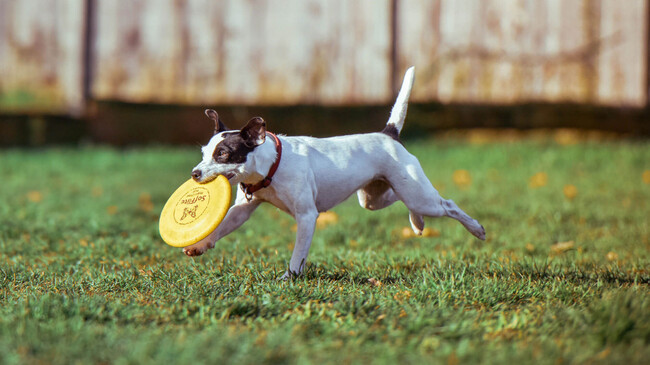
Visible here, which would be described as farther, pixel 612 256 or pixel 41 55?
pixel 41 55

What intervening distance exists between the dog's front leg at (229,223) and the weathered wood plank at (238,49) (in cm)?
541

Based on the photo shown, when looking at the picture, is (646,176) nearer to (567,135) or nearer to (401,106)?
(567,135)

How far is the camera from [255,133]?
3.26 m

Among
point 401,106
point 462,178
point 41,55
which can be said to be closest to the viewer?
point 401,106

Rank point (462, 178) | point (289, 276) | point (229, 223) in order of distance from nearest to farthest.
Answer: point (289, 276) < point (229, 223) < point (462, 178)

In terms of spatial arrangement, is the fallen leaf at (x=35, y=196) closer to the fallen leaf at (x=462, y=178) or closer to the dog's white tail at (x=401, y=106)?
the dog's white tail at (x=401, y=106)

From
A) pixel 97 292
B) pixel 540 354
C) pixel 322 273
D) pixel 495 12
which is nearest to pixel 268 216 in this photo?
pixel 322 273

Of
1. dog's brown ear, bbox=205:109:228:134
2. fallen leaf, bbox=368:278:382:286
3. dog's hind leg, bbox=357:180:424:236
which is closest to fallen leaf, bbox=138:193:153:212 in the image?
dog's hind leg, bbox=357:180:424:236

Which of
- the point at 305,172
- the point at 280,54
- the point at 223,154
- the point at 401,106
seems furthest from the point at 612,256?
the point at 280,54

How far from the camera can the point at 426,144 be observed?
888cm

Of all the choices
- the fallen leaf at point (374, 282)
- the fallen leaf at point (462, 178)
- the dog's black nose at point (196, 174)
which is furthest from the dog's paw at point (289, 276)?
the fallen leaf at point (462, 178)

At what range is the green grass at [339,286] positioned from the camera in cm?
232

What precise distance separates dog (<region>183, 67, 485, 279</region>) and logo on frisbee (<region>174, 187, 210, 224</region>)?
12 centimetres

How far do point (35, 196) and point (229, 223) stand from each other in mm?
3552
